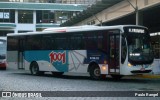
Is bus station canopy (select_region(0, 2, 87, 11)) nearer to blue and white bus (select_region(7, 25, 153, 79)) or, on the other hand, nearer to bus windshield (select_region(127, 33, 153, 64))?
blue and white bus (select_region(7, 25, 153, 79))

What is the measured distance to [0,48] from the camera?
4119 cm

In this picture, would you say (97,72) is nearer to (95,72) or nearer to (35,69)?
(95,72)

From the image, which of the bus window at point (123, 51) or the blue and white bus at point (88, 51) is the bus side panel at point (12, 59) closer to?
the blue and white bus at point (88, 51)

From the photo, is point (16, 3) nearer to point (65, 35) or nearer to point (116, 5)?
point (116, 5)

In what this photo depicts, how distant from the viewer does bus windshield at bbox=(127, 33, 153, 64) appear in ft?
72.4

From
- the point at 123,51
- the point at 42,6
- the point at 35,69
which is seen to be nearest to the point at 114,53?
the point at 123,51

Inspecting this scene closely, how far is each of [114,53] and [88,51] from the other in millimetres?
2307

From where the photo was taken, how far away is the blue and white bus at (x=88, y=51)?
2217 cm

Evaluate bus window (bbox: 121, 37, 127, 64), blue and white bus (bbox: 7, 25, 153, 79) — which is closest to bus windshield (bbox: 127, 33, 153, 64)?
blue and white bus (bbox: 7, 25, 153, 79)

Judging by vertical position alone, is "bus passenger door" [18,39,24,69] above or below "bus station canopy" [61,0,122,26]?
below

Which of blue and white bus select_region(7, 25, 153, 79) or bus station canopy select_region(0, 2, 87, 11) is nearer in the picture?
blue and white bus select_region(7, 25, 153, 79)

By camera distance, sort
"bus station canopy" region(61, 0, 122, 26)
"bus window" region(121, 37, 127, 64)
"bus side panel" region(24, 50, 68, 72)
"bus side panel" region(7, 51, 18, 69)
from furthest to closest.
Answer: "bus station canopy" region(61, 0, 122, 26) → "bus side panel" region(7, 51, 18, 69) → "bus side panel" region(24, 50, 68, 72) → "bus window" region(121, 37, 127, 64)

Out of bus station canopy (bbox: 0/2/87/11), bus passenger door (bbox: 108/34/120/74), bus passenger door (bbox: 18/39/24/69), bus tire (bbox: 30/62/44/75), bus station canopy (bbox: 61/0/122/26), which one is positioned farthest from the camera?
bus station canopy (bbox: 0/2/87/11)

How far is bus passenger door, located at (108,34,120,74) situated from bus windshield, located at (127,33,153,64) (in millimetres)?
724
